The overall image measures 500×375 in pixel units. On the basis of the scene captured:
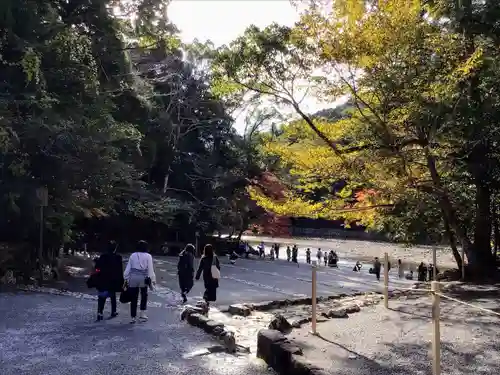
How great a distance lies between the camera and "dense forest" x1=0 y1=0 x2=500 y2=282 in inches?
445

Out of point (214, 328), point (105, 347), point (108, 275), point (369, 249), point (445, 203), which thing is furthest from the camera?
point (369, 249)

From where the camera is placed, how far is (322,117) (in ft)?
46.2

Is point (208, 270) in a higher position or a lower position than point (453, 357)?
higher

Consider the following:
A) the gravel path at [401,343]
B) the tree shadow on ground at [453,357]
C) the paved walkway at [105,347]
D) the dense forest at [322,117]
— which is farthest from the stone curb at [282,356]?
the dense forest at [322,117]

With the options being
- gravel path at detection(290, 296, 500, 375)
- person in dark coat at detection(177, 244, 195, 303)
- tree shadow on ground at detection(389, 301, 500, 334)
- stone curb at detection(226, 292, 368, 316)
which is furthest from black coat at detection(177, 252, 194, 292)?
tree shadow on ground at detection(389, 301, 500, 334)

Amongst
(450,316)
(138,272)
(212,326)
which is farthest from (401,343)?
(138,272)

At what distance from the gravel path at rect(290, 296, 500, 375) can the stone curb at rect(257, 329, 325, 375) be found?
27 cm

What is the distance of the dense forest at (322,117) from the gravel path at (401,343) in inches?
169

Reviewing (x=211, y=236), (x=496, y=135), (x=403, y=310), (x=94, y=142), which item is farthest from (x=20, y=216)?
(x=211, y=236)

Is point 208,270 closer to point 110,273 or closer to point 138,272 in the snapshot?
point 138,272

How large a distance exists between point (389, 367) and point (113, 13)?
14.2 meters

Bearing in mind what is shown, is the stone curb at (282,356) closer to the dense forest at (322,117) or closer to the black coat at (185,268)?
the black coat at (185,268)

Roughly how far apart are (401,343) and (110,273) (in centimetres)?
476

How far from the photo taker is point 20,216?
1390 centimetres
